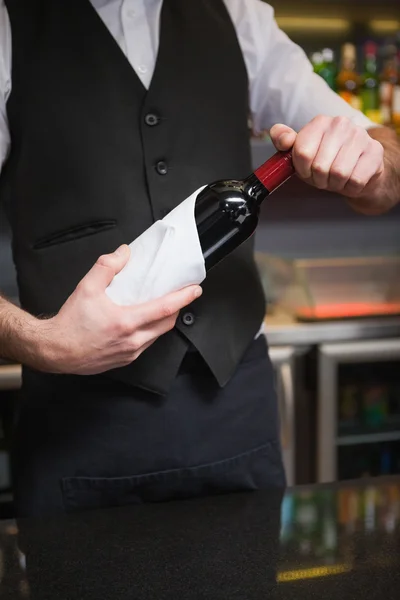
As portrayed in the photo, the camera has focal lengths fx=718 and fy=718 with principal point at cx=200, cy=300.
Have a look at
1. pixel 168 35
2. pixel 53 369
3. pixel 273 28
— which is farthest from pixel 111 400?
pixel 273 28

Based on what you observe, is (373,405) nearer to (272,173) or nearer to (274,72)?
(274,72)

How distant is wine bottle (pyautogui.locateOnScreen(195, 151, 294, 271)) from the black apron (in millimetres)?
324

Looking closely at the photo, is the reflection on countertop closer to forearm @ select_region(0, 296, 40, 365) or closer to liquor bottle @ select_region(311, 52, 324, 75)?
liquor bottle @ select_region(311, 52, 324, 75)

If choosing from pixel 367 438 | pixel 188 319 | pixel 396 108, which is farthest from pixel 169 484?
pixel 396 108

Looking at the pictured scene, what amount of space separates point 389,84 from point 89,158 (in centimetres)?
162

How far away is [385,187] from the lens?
41.4 inches

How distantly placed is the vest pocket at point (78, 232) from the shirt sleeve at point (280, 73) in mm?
401

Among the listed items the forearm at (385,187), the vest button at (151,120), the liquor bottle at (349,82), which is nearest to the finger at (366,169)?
the forearm at (385,187)

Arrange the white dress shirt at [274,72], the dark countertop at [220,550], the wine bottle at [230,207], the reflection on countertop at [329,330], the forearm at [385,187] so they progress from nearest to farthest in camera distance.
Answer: the dark countertop at [220,550]
the wine bottle at [230,207]
the forearm at [385,187]
the white dress shirt at [274,72]
the reflection on countertop at [329,330]

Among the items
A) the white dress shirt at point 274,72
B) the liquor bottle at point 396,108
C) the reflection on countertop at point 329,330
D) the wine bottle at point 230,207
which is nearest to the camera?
the wine bottle at point 230,207

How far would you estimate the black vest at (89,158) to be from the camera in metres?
1.05

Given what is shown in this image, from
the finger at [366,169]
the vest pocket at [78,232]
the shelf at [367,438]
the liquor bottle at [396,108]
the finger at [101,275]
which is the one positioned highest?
the finger at [366,169]

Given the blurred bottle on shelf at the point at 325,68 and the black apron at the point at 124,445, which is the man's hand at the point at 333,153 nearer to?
the black apron at the point at 124,445

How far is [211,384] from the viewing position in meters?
1.13
